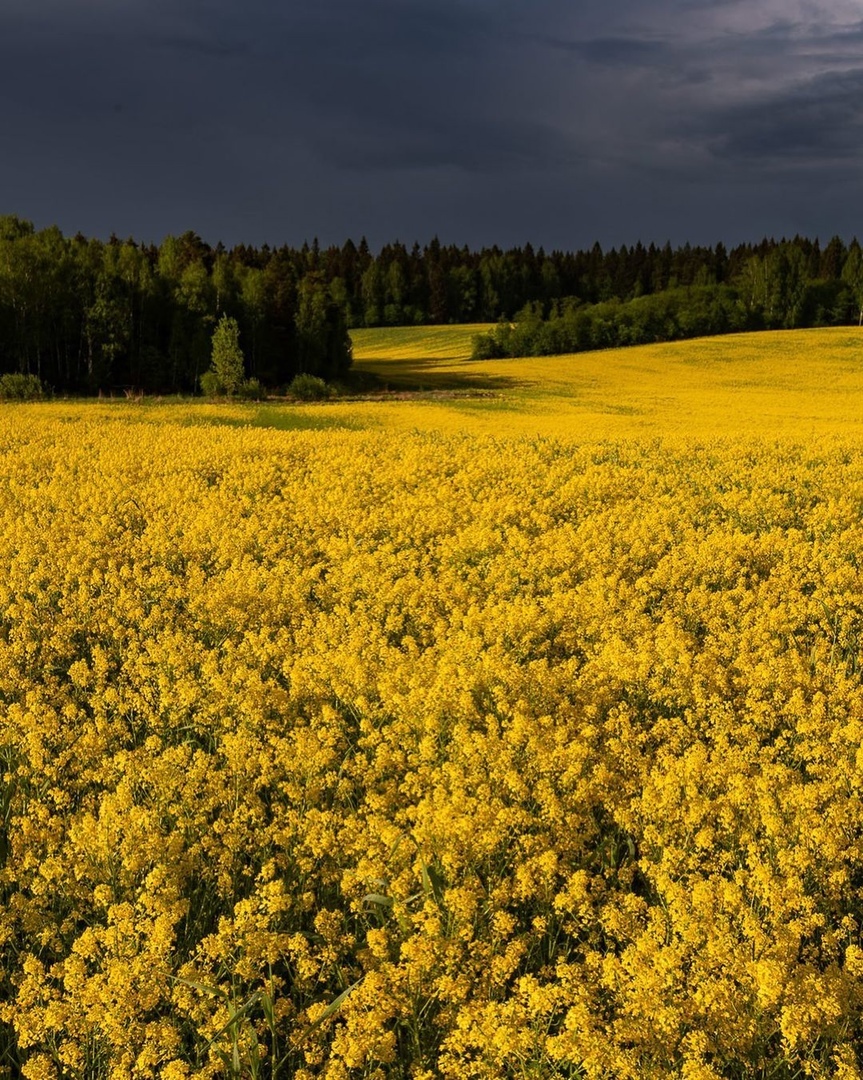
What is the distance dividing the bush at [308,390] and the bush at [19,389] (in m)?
12.6

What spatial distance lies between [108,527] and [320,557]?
10.5 ft

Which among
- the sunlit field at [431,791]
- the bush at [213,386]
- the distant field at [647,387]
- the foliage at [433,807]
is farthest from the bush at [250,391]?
the foliage at [433,807]

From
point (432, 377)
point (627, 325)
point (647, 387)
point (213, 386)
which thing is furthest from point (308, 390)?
point (627, 325)

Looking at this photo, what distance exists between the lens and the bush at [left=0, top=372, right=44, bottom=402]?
111ft

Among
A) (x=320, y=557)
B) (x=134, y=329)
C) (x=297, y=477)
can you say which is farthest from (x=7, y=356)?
(x=320, y=557)

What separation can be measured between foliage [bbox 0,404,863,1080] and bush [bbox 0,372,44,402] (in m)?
28.7

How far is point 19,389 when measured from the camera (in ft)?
113

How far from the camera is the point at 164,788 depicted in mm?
4461

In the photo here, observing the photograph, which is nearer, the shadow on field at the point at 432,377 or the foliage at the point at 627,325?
the shadow on field at the point at 432,377

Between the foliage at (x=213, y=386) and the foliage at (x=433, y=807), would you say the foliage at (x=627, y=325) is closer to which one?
the foliage at (x=213, y=386)

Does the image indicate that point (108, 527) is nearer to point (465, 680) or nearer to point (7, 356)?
point (465, 680)

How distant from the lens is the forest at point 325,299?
152 feet

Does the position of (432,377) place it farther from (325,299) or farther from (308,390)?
(308,390)

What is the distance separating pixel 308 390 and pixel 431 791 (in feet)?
125
